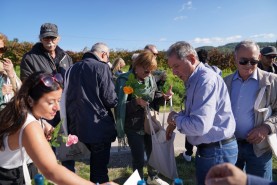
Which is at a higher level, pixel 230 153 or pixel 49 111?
pixel 49 111

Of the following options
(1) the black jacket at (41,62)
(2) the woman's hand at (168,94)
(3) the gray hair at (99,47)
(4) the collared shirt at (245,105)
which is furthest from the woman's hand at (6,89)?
(4) the collared shirt at (245,105)

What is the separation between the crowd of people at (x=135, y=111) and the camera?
5.81ft

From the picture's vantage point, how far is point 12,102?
1.93m

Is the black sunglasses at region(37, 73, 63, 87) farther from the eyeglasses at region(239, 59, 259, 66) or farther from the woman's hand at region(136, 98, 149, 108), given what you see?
the eyeglasses at region(239, 59, 259, 66)

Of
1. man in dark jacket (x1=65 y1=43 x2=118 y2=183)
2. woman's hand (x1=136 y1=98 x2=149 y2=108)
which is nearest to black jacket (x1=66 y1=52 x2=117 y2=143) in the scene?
man in dark jacket (x1=65 y1=43 x2=118 y2=183)

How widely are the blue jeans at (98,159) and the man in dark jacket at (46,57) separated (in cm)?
81

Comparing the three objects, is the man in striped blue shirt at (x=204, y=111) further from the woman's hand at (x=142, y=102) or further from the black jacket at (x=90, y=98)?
the black jacket at (x=90, y=98)

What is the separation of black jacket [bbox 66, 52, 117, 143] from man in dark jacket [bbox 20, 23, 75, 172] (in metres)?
0.71

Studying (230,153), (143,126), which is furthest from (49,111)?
A: (143,126)

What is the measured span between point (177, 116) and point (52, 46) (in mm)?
2297

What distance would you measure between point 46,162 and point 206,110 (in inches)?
45.5

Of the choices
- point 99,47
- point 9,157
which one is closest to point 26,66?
point 99,47

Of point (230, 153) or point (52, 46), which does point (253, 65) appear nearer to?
point (230, 153)

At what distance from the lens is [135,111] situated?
3.41 meters
